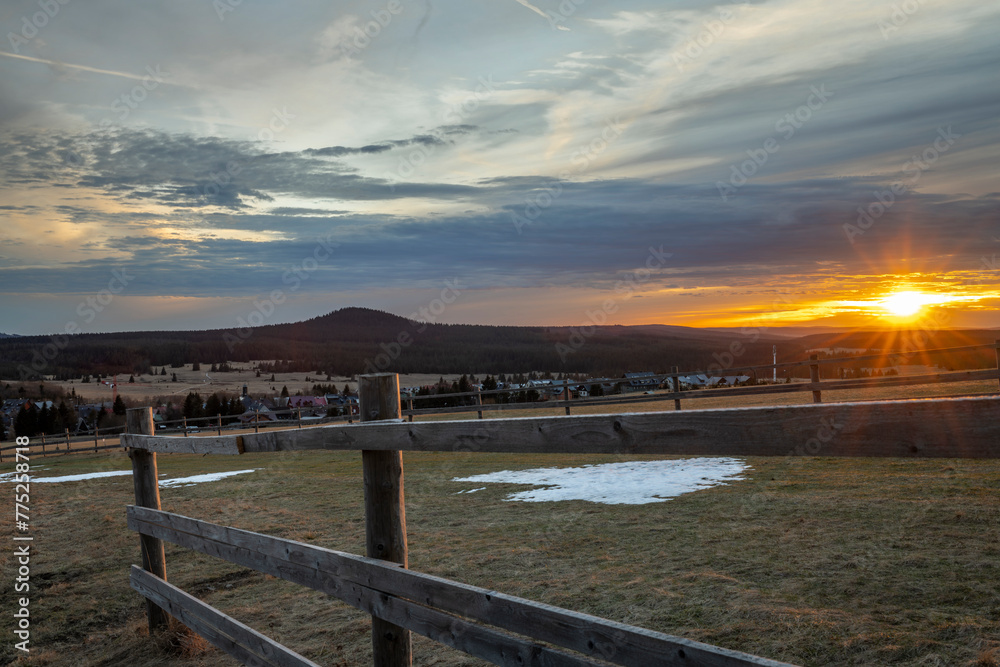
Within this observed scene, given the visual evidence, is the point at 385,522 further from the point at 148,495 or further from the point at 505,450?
the point at 148,495

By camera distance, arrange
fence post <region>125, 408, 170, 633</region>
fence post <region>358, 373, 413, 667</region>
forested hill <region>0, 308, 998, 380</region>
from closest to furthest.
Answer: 1. fence post <region>358, 373, 413, 667</region>
2. fence post <region>125, 408, 170, 633</region>
3. forested hill <region>0, 308, 998, 380</region>

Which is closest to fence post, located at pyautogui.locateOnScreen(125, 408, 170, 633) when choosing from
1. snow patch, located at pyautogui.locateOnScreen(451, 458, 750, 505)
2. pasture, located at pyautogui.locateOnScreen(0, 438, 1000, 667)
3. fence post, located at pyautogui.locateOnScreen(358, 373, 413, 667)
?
pasture, located at pyautogui.locateOnScreen(0, 438, 1000, 667)

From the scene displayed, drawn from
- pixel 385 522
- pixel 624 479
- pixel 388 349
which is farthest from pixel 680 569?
pixel 388 349

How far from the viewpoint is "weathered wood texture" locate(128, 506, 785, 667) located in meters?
2.08

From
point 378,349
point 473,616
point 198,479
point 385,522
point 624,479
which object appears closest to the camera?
point 473,616

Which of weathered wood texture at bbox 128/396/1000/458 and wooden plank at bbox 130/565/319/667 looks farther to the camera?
wooden plank at bbox 130/565/319/667

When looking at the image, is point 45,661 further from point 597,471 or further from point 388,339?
point 388,339

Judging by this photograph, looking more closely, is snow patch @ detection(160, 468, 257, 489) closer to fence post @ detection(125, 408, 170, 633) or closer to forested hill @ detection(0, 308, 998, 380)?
fence post @ detection(125, 408, 170, 633)

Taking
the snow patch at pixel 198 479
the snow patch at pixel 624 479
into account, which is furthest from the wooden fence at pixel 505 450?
the snow patch at pixel 198 479

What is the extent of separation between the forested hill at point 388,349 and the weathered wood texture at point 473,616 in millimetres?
85287

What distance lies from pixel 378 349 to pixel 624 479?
133819 mm

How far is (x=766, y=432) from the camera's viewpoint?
194cm

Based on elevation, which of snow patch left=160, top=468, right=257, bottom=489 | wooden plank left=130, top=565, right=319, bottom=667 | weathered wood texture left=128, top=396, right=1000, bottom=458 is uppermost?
weathered wood texture left=128, top=396, right=1000, bottom=458

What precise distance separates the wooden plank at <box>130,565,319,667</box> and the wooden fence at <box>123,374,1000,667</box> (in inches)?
0.5
